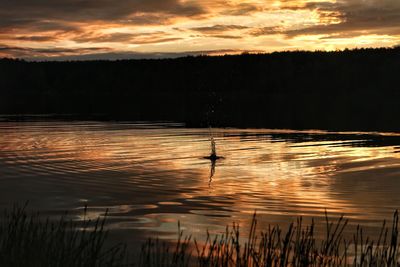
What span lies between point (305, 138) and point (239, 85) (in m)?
142

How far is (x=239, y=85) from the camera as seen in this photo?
7190 inches

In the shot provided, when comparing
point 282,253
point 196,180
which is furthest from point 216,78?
point 282,253

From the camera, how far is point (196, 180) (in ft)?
75.6

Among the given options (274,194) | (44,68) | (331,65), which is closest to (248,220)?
(274,194)

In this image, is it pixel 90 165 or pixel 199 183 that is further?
pixel 90 165

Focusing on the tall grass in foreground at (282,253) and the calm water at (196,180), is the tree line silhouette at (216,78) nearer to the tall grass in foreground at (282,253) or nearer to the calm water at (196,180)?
the calm water at (196,180)

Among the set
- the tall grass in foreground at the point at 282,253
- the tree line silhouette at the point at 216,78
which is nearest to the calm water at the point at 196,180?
the tall grass in foreground at the point at 282,253

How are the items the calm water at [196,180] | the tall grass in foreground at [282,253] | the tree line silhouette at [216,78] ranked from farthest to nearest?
the tree line silhouette at [216,78]
the calm water at [196,180]
the tall grass in foreground at [282,253]

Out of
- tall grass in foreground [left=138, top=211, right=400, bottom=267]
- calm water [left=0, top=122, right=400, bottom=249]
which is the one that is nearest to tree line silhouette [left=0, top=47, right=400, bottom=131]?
calm water [left=0, top=122, right=400, bottom=249]

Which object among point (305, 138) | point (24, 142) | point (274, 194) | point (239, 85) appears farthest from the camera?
point (239, 85)

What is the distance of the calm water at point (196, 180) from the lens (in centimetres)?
1697

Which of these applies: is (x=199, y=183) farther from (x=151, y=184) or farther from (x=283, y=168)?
(x=283, y=168)

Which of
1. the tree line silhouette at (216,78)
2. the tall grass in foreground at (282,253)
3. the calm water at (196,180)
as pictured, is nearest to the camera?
the tall grass in foreground at (282,253)

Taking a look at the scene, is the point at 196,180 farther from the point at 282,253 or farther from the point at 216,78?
the point at 216,78
